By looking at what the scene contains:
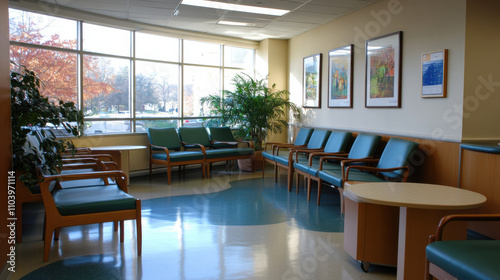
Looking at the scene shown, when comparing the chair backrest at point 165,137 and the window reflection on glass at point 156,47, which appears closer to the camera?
the chair backrest at point 165,137

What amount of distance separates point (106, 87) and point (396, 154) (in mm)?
5207

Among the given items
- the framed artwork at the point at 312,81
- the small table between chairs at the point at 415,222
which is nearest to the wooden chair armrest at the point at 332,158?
the framed artwork at the point at 312,81

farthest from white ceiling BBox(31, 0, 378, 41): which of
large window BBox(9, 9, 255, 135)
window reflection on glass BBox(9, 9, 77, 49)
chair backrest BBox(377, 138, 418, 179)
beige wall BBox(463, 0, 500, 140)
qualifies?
chair backrest BBox(377, 138, 418, 179)

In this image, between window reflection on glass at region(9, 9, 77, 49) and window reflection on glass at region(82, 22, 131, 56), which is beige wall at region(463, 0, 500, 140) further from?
window reflection on glass at region(9, 9, 77, 49)

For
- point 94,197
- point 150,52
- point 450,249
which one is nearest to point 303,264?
point 450,249

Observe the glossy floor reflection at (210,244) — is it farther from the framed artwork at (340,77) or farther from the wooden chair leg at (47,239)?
the framed artwork at (340,77)

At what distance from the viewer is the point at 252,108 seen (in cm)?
800

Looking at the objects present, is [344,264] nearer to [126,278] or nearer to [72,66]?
[126,278]

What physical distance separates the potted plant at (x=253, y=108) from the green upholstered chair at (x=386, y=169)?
10.1ft

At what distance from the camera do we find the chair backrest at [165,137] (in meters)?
7.40

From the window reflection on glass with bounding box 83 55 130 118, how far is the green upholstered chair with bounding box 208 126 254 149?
1.79 meters

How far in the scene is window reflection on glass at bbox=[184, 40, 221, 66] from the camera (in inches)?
332

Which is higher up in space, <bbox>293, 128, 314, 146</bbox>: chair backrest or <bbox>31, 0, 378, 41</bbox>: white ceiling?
<bbox>31, 0, 378, 41</bbox>: white ceiling

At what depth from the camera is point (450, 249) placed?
84.0 inches
